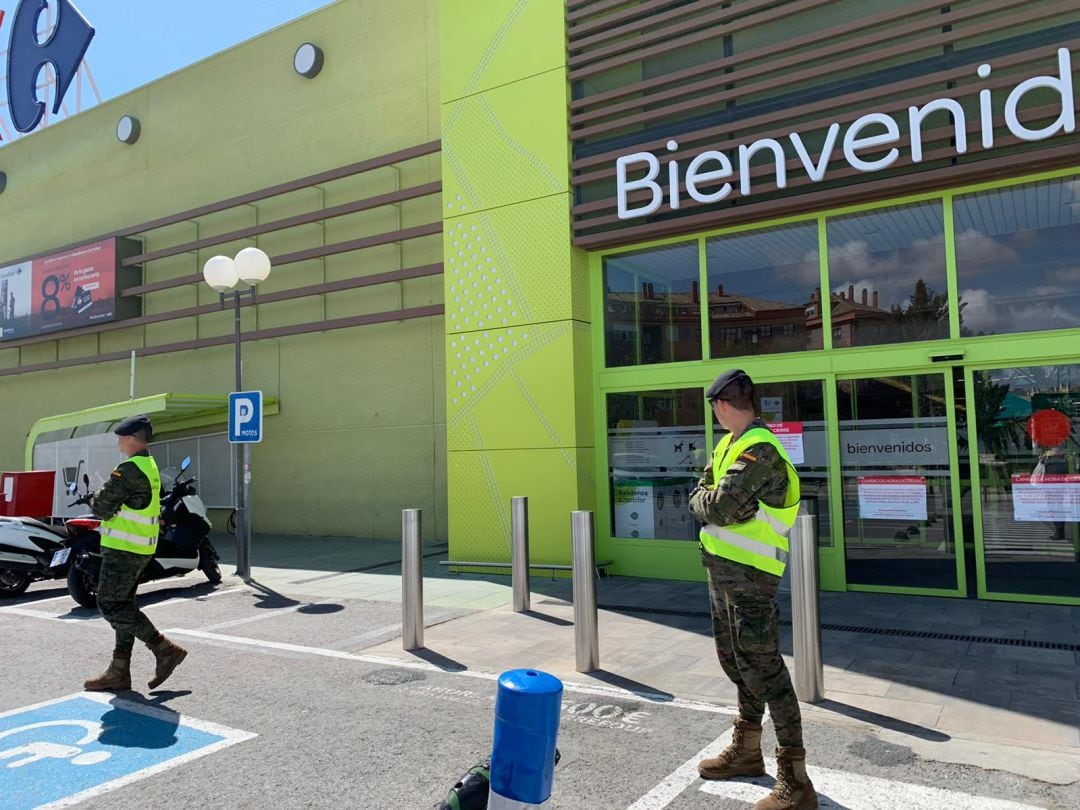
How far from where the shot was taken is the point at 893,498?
26.2ft

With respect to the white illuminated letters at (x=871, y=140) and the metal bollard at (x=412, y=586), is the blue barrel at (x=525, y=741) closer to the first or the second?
the metal bollard at (x=412, y=586)

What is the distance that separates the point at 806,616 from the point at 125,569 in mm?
4482

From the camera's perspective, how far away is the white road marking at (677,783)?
3.59 m

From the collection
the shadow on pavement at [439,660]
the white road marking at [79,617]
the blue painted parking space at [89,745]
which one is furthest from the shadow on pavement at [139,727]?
the white road marking at [79,617]

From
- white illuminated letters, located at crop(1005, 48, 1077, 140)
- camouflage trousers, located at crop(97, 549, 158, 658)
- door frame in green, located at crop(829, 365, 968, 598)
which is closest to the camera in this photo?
camouflage trousers, located at crop(97, 549, 158, 658)

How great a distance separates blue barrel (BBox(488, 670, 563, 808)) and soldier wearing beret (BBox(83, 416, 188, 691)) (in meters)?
3.91

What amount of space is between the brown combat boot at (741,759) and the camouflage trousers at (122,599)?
12.3 feet

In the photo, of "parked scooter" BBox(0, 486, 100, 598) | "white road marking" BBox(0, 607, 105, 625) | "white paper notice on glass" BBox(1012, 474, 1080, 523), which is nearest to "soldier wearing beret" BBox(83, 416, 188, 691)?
"white road marking" BBox(0, 607, 105, 625)

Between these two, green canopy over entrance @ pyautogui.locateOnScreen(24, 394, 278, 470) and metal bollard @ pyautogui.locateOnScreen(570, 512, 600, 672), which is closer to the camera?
metal bollard @ pyautogui.locateOnScreen(570, 512, 600, 672)

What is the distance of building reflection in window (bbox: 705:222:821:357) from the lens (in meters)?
8.63

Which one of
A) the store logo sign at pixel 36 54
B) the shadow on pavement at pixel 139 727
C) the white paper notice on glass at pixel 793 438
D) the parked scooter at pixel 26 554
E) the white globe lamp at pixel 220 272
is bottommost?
the shadow on pavement at pixel 139 727

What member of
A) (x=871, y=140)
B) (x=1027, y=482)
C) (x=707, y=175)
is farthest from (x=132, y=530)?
(x=1027, y=482)

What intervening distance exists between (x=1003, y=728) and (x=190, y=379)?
15617 mm

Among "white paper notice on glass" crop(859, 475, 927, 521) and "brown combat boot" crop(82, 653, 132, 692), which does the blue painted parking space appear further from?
"white paper notice on glass" crop(859, 475, 927, 521)
